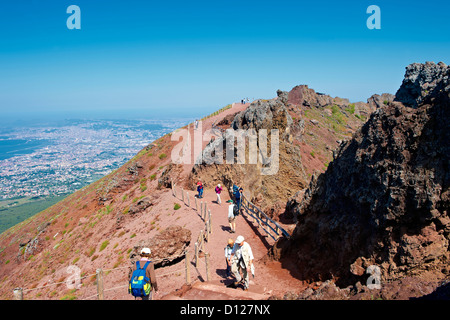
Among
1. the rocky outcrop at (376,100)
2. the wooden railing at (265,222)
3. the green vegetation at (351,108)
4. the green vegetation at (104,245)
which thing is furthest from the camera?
the rocky outcrop at (376,100)

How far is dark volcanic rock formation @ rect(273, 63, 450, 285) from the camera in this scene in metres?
6.88

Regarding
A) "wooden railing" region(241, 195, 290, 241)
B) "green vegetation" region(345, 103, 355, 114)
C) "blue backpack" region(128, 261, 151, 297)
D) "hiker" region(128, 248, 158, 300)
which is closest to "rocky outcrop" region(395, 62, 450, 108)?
"wooden railing" region(241, 195, 290, 241)

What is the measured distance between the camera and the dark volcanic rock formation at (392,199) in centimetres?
688

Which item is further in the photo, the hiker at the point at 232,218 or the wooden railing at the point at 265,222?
the hiker at the point at 232,218

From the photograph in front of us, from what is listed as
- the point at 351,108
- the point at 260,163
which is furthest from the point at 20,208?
the point at 351,108

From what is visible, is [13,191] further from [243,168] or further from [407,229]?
[407,229]

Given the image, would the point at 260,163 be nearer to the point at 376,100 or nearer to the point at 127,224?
the point at 127,224

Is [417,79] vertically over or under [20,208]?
over

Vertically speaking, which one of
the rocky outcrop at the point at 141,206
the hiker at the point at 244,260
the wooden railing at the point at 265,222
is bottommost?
the rocky outcrop at the point at 141,206

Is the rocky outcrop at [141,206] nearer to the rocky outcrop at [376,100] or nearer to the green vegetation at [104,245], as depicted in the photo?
the green vegetation at [104,245]

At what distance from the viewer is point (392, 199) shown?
7379 mm

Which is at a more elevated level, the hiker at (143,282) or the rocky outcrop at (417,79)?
the rocky outcrop at (417,79)

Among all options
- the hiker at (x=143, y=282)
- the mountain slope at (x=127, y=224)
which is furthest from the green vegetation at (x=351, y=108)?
the hiker at (x=143, y=282)
